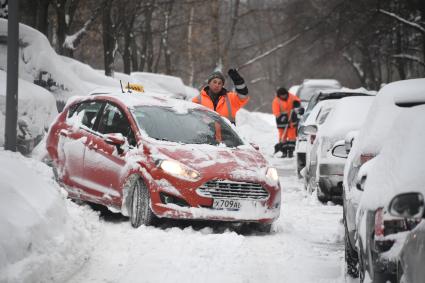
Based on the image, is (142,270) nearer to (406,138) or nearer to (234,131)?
(406,138)

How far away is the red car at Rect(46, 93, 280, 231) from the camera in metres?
9.07

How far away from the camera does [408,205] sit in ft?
13.0

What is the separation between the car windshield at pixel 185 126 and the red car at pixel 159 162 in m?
0.01

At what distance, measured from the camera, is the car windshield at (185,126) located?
9940 millimetres

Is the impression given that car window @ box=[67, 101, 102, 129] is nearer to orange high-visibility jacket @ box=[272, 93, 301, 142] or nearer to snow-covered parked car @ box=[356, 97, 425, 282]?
snow-covered parked car @ box=[356, 97, 425, 282]

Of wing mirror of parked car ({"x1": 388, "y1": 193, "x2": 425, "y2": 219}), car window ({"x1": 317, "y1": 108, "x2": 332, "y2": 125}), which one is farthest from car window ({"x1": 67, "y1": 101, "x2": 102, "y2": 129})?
wing mirror of parked car ({"x1": 388, "y1": 193, "x2": 425, "y2": 219})

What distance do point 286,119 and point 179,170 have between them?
13.2 m

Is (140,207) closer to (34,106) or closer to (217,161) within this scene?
(217,161)

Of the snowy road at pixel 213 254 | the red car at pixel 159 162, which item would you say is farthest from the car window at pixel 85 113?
the snowy road at pixel 213 254

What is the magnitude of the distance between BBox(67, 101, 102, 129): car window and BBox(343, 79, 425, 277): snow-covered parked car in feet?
14.4

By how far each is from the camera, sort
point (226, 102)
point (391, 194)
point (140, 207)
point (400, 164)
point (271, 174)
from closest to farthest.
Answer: point (391, 194) → point (400, 164) → point (140, 207) → point (271, 174) → point (226, 102)

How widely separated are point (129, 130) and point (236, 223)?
1.65 meters

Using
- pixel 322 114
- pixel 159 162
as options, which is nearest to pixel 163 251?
pixel 159 162

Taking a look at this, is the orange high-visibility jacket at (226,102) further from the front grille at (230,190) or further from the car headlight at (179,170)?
the car headlight at (179,170)
